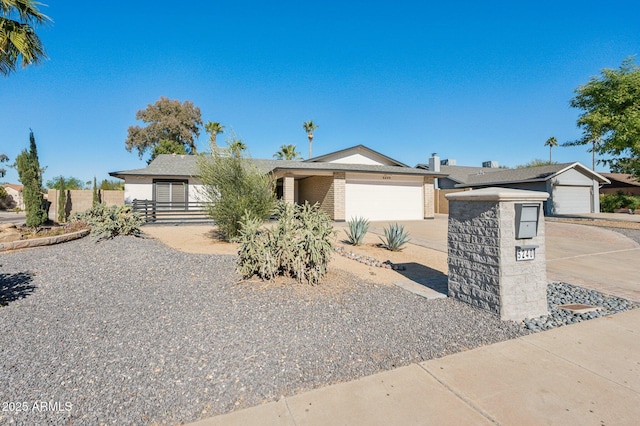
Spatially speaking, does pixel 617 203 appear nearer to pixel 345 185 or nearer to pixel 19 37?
pixel 345 185

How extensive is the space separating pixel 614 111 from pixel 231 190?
20068 millimetres

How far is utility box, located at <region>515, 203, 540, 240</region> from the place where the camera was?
374 cm

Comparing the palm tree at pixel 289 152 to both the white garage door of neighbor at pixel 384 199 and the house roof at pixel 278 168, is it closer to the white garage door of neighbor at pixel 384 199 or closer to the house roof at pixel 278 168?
the house roof at pixel 278 168

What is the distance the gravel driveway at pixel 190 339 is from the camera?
2234mm

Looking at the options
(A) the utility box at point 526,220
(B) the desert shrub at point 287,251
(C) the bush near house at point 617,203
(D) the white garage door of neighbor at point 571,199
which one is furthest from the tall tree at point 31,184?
(C) the bush near house at point 617,203

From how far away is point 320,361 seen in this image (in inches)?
108

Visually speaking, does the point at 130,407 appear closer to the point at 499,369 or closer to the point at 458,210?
the point at 499,369

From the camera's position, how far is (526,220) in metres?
3.76

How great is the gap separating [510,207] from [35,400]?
193 inches

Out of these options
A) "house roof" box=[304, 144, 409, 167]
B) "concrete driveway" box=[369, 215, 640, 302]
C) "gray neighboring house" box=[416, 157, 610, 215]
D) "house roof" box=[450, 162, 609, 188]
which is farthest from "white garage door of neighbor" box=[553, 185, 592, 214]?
"house roof" box=[304, 144, 409, 167]

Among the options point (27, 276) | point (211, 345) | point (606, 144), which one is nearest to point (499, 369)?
point (211, 345)

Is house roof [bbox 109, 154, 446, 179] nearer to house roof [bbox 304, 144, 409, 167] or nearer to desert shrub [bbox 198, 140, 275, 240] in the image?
house roof [bbox 304, 144, 409, 167]

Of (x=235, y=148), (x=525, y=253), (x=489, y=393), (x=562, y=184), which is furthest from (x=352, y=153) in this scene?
(x=489, y=393)

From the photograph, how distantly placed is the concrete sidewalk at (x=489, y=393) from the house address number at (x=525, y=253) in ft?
3.43
